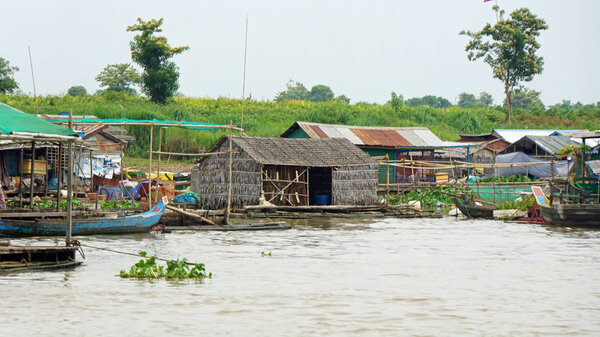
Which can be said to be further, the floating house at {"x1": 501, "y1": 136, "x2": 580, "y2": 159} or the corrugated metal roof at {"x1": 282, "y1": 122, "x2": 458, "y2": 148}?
the floating house at {"x1": 501, "y1": 136, "x2": 580, "y2": 159}

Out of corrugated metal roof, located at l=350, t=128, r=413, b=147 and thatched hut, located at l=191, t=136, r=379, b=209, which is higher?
corrugated metal roof, located at l=350, t=128, r=413, b=147

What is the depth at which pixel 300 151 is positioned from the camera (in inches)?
965

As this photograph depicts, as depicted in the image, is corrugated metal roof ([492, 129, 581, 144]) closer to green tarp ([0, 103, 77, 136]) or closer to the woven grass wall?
the woven grass wall

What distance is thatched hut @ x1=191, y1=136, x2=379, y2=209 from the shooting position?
22562 mm

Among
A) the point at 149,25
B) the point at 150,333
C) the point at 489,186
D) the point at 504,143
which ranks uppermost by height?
the point at 149,25

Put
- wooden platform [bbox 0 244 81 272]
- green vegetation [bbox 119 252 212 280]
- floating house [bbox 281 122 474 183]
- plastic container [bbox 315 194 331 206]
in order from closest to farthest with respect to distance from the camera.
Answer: wooden platform [bbox 0 244 81 272] < green vegetation [bbox 119 252 212 280] < plastic container [bbox 315 194 331 206] < floating house [bbox 281 122 474 183]

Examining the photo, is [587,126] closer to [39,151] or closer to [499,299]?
[39,151]

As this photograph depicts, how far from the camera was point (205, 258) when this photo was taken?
46.4 feet

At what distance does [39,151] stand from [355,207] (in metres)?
9.71

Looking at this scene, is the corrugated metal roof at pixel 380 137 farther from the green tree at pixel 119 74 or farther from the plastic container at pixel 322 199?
the green tree at pixel 119 74

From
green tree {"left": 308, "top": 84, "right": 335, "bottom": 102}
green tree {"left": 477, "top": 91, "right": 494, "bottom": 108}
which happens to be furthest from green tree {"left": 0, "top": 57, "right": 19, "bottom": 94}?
green tree {"left": 477, "top": 91, "right": 494, "bottom": 108}

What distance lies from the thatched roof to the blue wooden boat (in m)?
5.89

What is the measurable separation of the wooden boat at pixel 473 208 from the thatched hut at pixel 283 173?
2.81 meters

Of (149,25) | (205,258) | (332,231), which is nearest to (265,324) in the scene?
(205,258)
